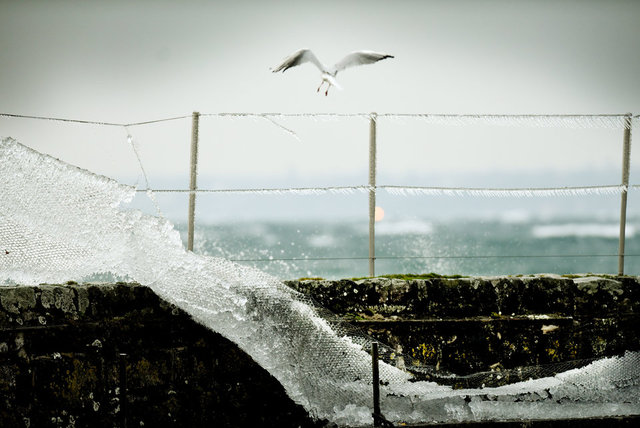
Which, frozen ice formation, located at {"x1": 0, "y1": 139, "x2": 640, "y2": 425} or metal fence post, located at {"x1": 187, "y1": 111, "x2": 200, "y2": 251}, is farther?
metal fence post, located at {"x1": 187, "y1": 111, "x2": 200, "y2": 251}

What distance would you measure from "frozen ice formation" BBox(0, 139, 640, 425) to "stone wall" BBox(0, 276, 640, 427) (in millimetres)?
143

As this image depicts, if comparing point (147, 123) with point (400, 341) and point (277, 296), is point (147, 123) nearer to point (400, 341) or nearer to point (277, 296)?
point (277, 296)

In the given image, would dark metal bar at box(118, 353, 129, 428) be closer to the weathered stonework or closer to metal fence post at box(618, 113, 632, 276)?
the weathered stonework

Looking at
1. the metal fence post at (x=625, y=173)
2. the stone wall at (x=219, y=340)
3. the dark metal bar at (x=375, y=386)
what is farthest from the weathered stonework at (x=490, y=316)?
the metal fence post at (x=625, y=173)

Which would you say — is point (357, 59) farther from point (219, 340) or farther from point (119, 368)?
point (119, 368)

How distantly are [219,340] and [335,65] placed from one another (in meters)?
1.78

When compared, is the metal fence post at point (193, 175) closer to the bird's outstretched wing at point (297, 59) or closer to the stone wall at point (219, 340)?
the bird's outstretched wing at point (297, 59)

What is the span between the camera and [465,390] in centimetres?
302

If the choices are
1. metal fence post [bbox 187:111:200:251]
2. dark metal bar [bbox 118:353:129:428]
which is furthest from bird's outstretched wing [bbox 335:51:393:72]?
dark metal bar [bbox 118:353:129:428]

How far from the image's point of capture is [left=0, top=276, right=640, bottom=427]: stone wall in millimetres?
2752

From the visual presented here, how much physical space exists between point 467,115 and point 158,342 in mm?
2386

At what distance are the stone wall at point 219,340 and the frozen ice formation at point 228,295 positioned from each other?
5.6 inches

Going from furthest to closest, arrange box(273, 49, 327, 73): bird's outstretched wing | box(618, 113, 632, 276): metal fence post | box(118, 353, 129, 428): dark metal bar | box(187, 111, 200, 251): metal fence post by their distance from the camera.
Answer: box(618, 113, 632, 276): metal fence post < box(187, 111, 200, 251): metal fence post < box(273, 49, 327, 73): bird's outstretched wing < box(118, 353, 129, 428): dark metal bar

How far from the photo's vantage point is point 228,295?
9.61ft
